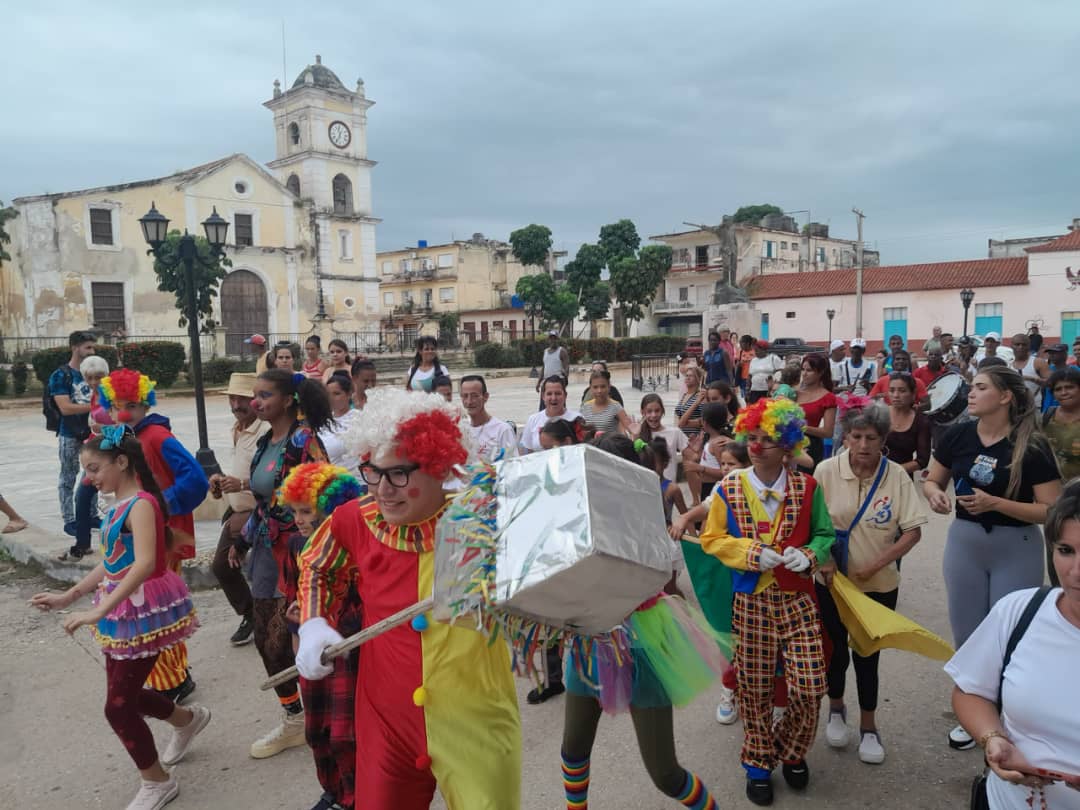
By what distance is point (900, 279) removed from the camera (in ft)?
143

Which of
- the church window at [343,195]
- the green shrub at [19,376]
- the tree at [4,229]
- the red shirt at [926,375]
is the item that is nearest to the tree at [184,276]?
the tree at [4,229]

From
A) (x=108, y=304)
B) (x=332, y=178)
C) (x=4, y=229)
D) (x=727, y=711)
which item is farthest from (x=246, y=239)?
(x=727, y=711)

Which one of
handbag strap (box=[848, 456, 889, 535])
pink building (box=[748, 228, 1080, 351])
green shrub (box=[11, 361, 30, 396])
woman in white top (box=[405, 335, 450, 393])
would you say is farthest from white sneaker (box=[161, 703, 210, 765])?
pink building (box=[748, 228, 1080, 351])

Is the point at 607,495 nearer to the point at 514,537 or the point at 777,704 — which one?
the point at 514,537

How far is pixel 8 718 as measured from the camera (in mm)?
4402

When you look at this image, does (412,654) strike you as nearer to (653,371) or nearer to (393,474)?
(393,474)

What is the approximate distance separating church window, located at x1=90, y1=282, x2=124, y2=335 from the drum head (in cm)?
3536

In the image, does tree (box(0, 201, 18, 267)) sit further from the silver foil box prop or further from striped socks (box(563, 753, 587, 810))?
the silver foil box prop

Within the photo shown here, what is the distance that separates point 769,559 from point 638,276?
50.1 metres

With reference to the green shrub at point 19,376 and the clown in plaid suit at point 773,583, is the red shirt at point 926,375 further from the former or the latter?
the green shrub at point 19,376

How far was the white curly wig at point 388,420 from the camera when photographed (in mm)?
2492

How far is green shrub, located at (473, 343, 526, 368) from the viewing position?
35.7 meters

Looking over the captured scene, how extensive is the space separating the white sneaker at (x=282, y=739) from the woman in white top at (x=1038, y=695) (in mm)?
3201

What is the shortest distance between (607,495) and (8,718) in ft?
14.3
